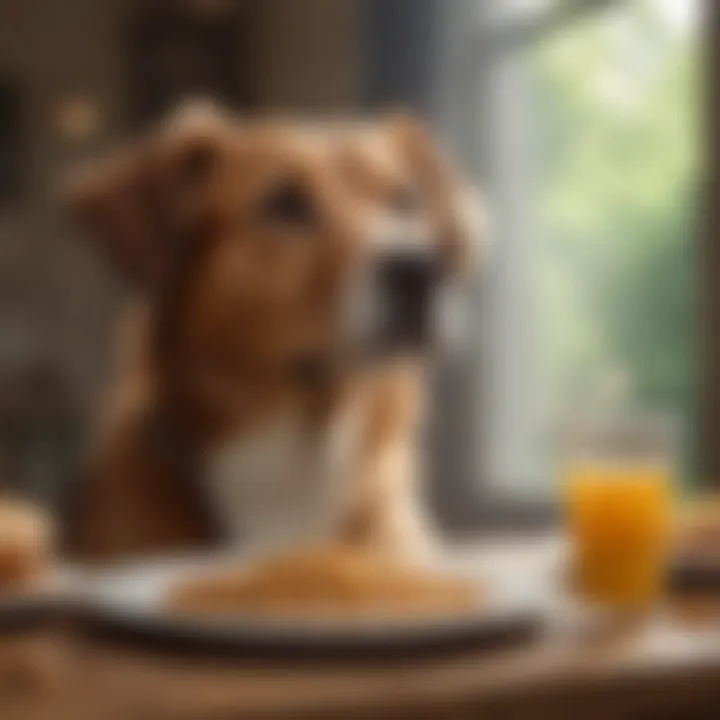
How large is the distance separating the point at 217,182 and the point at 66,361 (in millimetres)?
223

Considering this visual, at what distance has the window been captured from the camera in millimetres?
1569

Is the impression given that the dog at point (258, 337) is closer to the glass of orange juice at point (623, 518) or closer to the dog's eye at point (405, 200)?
the dog's eye at point (405, 200)

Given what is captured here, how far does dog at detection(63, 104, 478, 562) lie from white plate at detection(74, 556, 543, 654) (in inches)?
12.9

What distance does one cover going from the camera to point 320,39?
1.44 meters

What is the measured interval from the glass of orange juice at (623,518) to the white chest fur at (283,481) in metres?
0.32

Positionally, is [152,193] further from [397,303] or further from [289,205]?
[397,303]

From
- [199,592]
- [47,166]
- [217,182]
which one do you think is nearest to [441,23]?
[217,182]

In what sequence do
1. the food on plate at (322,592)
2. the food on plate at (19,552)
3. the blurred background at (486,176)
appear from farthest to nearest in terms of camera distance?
the blurred background at (486,176) → the food on plate at (19,552) → the food on plate at (322,592)

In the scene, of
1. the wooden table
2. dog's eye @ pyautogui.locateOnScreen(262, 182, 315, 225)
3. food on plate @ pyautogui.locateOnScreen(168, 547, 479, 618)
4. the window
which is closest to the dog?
dog's eye @ pyautogui.locateOnScreen(262, 182, 315, 225)

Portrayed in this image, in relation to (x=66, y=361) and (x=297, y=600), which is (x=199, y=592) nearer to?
(x=297, y=600)

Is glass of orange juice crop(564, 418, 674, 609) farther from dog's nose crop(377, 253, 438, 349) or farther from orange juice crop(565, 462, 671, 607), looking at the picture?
dog's nose crop(377, 253, 438, 349)

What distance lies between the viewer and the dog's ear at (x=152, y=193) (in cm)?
139

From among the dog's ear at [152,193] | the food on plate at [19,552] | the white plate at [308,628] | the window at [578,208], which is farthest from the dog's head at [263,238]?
the white plate at [308,628]

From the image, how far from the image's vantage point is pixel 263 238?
1422 mm
